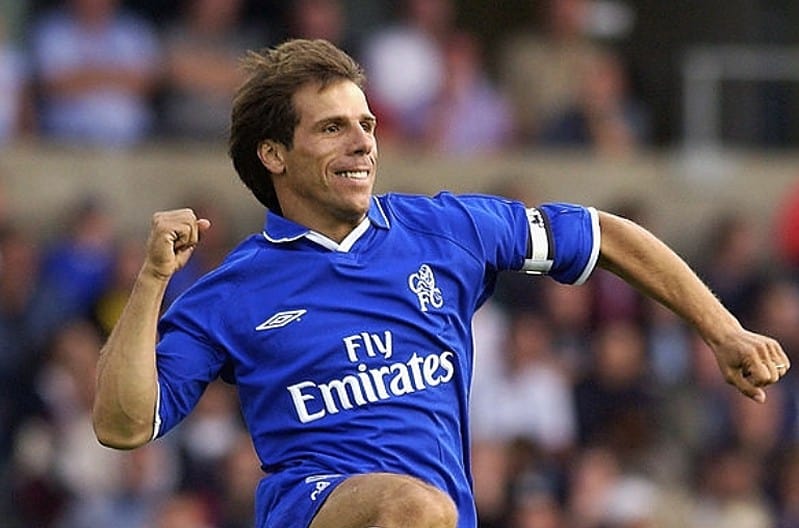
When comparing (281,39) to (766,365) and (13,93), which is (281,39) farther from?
(766,365)

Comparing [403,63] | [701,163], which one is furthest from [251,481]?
[701,163]

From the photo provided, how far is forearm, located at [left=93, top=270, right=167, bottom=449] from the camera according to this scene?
613cm

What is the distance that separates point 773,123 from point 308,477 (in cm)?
1079

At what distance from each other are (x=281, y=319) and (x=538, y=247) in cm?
83

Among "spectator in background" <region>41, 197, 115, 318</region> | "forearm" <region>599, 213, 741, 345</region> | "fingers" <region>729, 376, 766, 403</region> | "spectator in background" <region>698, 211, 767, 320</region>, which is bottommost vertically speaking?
"spectator in background" <region>698, 211, 767, 320</region>

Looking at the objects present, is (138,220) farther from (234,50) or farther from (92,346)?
(92,346)

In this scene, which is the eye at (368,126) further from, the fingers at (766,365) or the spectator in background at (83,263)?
the spectator in background at (83,263)

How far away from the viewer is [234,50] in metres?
14.1

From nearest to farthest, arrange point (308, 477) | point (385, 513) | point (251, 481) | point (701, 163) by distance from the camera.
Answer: point (385, 513) → point (308, 477) → point (251, 481) → point (701, 163)

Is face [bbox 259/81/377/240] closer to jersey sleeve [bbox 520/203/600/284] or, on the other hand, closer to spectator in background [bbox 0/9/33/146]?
jersey sleeve [bbox 520/203/600/284]

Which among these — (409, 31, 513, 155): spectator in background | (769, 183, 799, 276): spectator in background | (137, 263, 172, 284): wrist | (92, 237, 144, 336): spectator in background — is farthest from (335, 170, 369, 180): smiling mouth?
(769, 183, 799, 276): spectator in background

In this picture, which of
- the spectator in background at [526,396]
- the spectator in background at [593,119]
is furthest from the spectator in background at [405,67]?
the spectator in background at [526,396]

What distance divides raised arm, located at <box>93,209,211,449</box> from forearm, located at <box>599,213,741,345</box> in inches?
51.9

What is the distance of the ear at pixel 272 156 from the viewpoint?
21.5 ft
